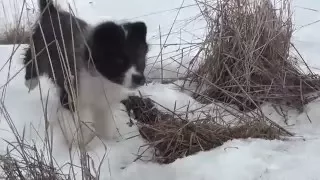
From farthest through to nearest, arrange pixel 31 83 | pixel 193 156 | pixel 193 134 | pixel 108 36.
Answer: pixel 31 83 < pixel 108 36 < pixel 193 134 < pixel 193 156

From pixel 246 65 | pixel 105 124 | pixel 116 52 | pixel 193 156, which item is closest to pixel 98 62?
pixel 116 52

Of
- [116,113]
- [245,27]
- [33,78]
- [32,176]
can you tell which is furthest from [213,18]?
[32,176]

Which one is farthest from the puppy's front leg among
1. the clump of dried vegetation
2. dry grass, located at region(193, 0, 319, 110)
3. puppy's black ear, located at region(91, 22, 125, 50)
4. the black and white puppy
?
dry grass, located at region(193, 0, 319, 110)

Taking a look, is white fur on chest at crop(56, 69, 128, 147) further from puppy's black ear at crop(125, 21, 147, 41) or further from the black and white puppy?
puppy's black ear at crop(125, 21, 147, 41)

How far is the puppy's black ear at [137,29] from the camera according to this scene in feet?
9.87

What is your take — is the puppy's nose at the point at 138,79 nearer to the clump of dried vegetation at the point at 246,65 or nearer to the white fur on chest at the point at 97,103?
the white fur on chest at the point at 97,103

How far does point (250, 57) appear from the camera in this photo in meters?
3.41

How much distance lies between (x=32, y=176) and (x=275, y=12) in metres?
2.25

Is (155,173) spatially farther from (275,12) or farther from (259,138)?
(275,12)

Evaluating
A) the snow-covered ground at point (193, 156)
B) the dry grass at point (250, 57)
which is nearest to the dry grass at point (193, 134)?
the snow-covered ground at point (193, 156)

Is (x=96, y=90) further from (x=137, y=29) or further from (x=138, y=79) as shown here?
(x=137, y=29)

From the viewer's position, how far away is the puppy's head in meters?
2.90

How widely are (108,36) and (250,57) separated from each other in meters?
1.02

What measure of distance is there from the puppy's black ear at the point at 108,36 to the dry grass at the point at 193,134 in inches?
20.6
